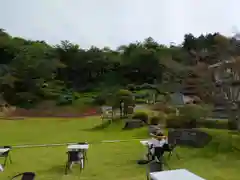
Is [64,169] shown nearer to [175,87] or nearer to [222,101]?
[222,101]

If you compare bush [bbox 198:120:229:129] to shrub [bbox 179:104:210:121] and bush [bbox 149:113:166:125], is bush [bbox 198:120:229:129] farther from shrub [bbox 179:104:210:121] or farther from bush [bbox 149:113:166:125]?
bush [bbox 149:113:166:125]

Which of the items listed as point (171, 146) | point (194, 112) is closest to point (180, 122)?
point (194, 112)

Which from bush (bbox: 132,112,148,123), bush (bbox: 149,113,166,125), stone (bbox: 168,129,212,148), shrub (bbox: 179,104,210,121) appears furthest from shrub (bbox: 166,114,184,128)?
stone (bbox: 168,129,212,148)

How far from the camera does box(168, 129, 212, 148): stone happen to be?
25.3ft

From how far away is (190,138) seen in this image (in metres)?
7.86

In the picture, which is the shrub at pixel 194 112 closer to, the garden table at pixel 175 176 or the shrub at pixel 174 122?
the shrub at pixel 174 122

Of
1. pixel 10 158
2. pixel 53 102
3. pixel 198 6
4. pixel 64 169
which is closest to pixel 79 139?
pixel 10 158

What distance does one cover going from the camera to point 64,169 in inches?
223

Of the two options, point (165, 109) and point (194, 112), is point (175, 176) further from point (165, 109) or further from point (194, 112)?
point (165, 109)

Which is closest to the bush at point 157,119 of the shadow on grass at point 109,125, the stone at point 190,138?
the shadow on grass at point 109,125

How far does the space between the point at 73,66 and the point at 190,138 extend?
24006 mm

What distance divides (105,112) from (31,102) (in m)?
11.0

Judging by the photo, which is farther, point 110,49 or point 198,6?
point 110,49

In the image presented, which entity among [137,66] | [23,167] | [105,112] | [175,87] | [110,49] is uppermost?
[110,49]
